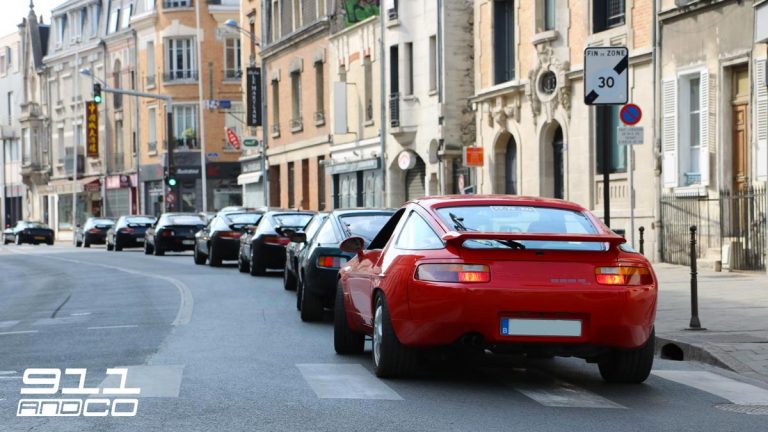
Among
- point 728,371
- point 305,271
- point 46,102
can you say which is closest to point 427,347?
point 728,371

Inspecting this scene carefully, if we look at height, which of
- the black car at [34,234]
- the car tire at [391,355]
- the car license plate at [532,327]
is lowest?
the black car at [34,234]

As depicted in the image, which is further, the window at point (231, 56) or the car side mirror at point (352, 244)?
the window at point (231, 56)

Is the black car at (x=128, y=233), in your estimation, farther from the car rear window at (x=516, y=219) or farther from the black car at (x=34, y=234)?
the car rear window at (x=516, y=219)

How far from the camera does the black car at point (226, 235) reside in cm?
3130

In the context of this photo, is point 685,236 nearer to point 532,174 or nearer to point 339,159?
point 532,174

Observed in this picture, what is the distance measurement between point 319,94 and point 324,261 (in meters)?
36.3

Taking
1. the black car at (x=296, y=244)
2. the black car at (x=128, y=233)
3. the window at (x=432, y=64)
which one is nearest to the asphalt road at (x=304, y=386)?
the black car at (x=296, y=244)

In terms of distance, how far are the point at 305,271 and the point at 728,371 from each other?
6.36 m

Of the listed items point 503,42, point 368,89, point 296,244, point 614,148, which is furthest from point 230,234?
point 368,89

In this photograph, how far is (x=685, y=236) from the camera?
25625 millimetres

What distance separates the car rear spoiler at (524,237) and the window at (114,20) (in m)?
72.2

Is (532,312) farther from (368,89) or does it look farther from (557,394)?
(368,89)

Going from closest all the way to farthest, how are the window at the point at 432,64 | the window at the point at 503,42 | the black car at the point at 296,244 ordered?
the black car at the point at 296,244 < the window at the point at 503,42 < the window at the point at 432,64

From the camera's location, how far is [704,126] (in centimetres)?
2483
